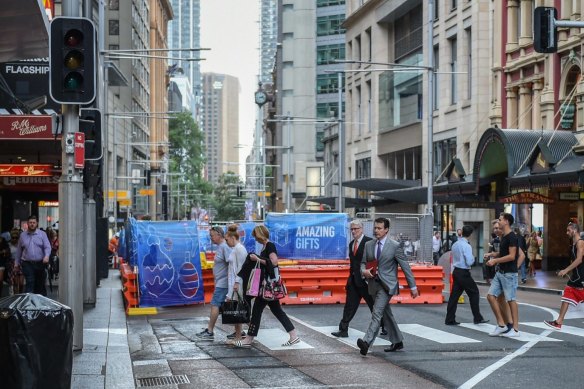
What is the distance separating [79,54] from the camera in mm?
11797

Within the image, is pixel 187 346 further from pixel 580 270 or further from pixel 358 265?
pixel 580 270

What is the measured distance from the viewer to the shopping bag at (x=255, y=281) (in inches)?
559

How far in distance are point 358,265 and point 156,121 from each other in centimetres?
11461

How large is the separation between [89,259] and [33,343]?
13.4 metres

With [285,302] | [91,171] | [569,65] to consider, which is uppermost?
[569,65]

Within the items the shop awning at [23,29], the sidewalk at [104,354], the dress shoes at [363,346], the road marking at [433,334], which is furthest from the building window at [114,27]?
the dress shoes at [363,346]

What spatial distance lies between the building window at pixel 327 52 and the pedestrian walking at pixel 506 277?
85.8m

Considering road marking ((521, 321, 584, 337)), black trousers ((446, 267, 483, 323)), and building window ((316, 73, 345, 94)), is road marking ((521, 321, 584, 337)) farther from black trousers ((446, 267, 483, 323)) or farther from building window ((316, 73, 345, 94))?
building window ((316, 73, 345, 94))

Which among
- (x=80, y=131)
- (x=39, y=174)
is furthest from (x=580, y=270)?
(x=39, y=174)

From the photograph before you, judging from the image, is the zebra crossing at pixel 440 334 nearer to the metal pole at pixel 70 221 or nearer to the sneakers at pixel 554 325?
the sneakers at pixel 554 325

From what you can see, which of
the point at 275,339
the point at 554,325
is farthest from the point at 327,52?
the point at 275,339

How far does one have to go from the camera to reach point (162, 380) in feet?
37.6

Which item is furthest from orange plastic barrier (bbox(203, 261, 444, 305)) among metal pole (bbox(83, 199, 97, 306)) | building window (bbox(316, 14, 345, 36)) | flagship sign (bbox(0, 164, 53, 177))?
building window (bbox(316, 14, 345, 36))

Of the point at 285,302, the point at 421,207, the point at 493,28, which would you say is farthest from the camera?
the point at 421,207
